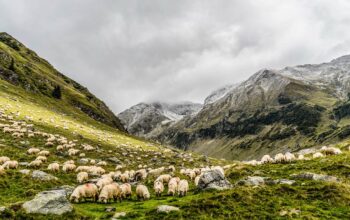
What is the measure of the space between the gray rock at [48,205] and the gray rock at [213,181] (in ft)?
36.5

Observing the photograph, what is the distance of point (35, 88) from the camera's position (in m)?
146

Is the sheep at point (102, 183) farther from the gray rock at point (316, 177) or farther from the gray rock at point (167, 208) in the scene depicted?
the gray rock at point (316, 177)

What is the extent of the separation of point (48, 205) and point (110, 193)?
A: 20.4 feet

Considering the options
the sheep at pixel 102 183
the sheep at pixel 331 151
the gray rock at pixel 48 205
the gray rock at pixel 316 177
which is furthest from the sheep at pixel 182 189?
the sheep at pixel 331 151

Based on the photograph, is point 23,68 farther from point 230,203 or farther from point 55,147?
point 230,203

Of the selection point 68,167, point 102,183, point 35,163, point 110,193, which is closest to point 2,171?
point 35,163

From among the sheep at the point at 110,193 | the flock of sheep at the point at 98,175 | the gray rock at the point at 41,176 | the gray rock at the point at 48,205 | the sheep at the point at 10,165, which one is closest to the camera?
the gray rock at the point at 48,205

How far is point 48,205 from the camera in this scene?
21406mm

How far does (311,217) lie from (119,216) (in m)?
11.4

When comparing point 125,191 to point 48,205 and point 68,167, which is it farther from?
point 68,167

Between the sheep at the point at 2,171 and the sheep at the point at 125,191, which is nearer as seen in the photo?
the sheep at the point at 125,191

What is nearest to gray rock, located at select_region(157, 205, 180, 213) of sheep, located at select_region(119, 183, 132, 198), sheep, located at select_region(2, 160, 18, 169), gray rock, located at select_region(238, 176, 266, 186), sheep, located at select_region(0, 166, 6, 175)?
sheep, located at select_region(119, 183, 132, 198)

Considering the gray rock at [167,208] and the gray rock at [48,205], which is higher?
the gray rock at [48,205]

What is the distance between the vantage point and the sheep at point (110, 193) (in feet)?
86.2
